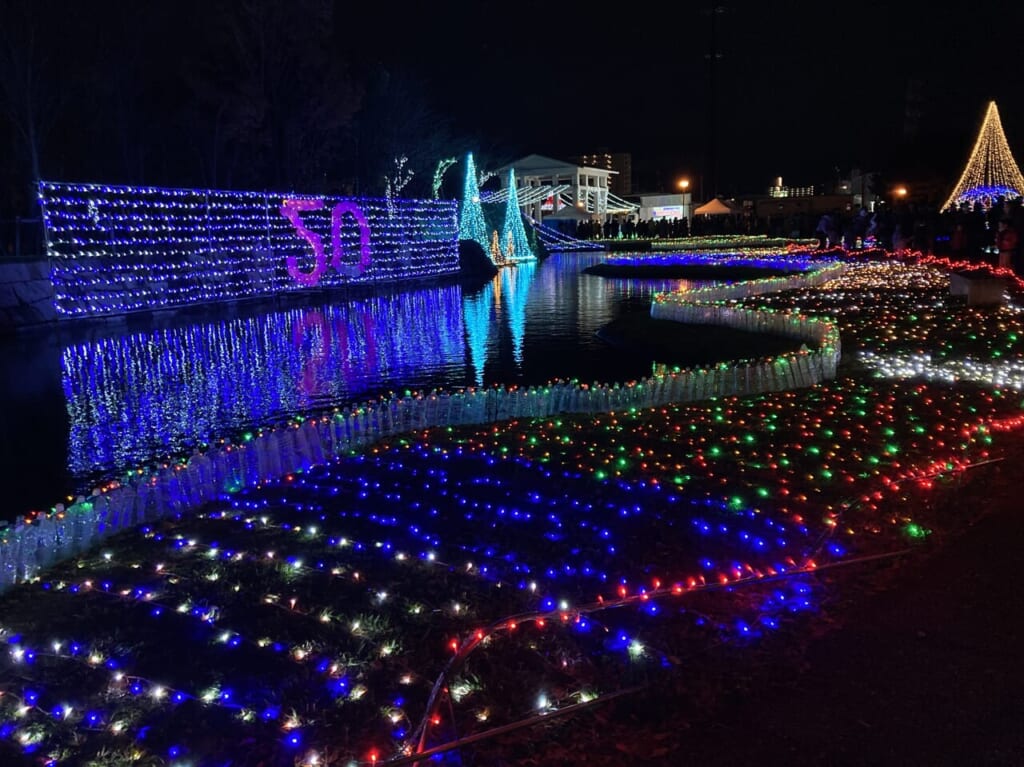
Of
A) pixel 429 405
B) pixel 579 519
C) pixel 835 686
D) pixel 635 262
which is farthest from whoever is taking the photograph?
pixel 635 262

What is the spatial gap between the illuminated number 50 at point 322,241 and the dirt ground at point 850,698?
21.5 metres

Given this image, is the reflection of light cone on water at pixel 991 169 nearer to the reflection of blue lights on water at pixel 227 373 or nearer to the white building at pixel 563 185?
the reflection of blue lights on water at pixel 227 373

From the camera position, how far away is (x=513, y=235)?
41.5m

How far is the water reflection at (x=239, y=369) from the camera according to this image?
309 inches

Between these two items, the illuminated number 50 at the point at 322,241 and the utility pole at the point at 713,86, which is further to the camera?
the utility pole at the point at 713,86

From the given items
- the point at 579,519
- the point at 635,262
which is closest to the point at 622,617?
the point at 579,519

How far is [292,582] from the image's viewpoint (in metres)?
4.51

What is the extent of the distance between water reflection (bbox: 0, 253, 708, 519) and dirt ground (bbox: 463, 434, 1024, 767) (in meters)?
5.05

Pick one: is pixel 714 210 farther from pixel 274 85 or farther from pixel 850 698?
pixel 850 698

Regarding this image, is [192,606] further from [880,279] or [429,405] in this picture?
[880,279]

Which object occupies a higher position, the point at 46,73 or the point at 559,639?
the point at 46,73

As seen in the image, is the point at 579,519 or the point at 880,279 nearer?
the point at 579,519

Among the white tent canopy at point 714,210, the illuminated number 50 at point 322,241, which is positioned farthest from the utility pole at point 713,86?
the illuminated number 50 at point 322,241

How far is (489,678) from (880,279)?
17.4 meters
